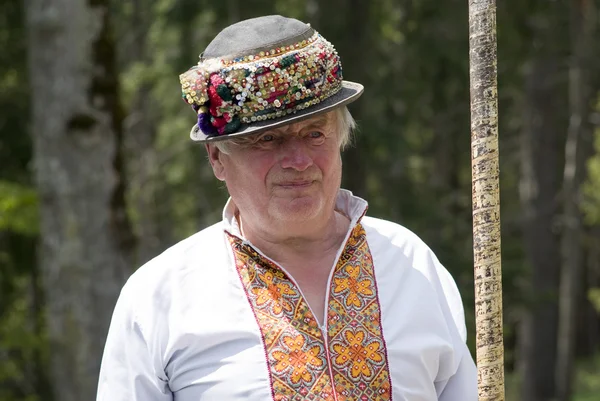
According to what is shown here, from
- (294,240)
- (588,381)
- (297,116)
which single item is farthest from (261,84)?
(588,381)

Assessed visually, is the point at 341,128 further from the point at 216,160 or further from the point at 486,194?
the point at 486,194

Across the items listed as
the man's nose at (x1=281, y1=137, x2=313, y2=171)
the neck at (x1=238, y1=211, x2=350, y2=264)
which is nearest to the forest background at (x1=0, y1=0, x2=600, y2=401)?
the neck at (x1=238, y1=211, x2=350, y2=264)

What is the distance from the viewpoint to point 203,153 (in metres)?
12.7

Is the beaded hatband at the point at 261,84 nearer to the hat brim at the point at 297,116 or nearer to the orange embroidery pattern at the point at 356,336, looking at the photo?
the hat brim at the point at 297,116

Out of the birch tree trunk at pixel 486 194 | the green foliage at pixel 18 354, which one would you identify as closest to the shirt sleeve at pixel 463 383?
the birch tree trunk at pixel 486 194

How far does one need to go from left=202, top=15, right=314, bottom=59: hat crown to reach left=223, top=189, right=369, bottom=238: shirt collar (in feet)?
1.28

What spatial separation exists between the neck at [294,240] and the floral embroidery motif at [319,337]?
0.04 metres

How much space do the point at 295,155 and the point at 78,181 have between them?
375 cm

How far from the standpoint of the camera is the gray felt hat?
234 cm

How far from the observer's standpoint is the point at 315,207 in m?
2.39

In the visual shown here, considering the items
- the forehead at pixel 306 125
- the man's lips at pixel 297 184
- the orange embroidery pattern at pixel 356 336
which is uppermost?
the forehead at pixel 306 125

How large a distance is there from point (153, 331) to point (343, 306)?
1.49 feet

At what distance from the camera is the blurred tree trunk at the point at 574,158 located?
13.0m

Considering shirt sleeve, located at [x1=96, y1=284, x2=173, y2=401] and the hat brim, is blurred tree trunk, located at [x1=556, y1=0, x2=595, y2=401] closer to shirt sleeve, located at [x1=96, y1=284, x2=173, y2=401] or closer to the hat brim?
the hat brim
